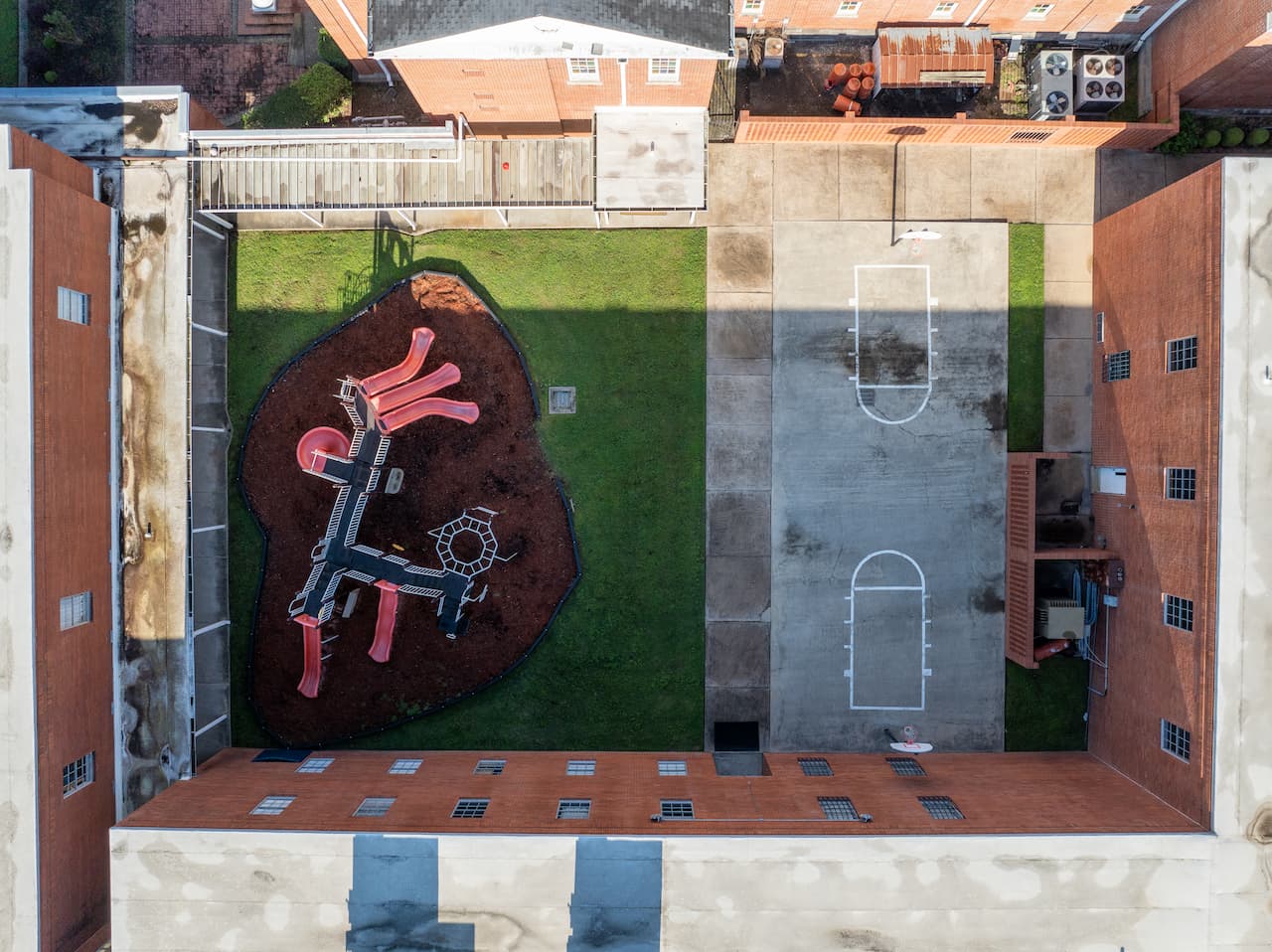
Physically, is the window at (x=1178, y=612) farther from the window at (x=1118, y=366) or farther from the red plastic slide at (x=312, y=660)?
the red plastic slide at (x=312, y=660)

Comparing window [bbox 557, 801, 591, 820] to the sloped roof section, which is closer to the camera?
the sloped roof section

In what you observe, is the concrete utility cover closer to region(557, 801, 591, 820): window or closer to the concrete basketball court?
the concrete basketball court

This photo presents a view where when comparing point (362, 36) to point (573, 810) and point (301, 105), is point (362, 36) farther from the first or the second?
point (573, 810)

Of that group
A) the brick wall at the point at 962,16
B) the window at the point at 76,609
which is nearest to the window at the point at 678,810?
the window at the point at 76,609

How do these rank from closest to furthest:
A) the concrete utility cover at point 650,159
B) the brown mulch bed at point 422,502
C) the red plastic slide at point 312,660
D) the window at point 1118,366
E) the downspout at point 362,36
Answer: the downspout at point 362,36, the concrete utility cover at point 650,159, the window at point 1118,366, the red plastic slide at point 312,660, the brown mulch bed at point 422,502

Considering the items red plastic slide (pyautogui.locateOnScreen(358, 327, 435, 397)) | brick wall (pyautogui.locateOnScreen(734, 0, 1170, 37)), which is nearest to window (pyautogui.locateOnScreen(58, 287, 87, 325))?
red plastic slide (pyautogui.locateOnScreen(358, 327, 435, 397))

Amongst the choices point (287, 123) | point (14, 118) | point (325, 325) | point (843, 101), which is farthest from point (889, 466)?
point (14, 118)
